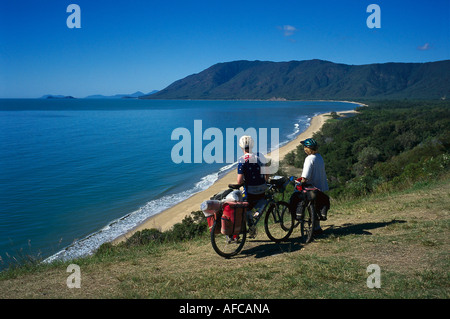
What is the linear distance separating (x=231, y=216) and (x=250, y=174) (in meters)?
0.78

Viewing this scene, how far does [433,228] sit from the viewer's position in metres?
6.25

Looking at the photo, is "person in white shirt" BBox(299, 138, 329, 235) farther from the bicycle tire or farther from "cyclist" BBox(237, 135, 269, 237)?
"cyclist" BBox(237, 135, 269, 237)

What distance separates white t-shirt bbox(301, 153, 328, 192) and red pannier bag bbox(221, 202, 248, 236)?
1.30m

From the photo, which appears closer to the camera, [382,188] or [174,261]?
[174,261]

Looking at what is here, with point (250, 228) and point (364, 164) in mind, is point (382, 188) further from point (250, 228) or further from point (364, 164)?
point (364, 164)

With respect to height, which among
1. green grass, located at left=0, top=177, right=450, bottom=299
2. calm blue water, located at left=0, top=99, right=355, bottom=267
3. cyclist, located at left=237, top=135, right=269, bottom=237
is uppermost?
cyclist, located at left=237, top=135, right=269, bottom=237

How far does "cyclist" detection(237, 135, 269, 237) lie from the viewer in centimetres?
561

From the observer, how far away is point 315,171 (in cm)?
605

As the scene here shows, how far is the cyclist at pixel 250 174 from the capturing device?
18.4 ft

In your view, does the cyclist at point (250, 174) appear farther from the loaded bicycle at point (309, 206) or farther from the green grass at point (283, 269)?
the green grass at point (283, 269)

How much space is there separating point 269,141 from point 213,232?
164ft

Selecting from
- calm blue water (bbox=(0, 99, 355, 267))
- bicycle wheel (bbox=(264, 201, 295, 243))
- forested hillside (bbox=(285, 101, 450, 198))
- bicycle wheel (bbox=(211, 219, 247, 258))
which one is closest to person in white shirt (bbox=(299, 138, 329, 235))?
bicycle wheel (bbox=(264, 201, 295, 243))
